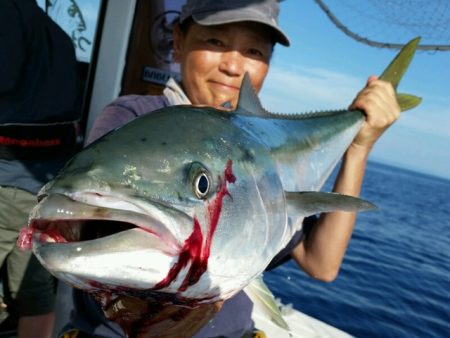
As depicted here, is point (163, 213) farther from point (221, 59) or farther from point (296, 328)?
point (296, 328)

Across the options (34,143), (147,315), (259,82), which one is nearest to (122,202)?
(147,315)

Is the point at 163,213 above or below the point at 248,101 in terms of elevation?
below

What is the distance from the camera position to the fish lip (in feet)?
2.79

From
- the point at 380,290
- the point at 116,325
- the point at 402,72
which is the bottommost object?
the point at 380,290

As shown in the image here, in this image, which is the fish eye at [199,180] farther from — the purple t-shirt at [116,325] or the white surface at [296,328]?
the white surface at [296,328]

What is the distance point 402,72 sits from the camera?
90.0 inches

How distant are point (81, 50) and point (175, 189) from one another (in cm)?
349

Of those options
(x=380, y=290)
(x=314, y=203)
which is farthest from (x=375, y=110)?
(x=380, y=290)

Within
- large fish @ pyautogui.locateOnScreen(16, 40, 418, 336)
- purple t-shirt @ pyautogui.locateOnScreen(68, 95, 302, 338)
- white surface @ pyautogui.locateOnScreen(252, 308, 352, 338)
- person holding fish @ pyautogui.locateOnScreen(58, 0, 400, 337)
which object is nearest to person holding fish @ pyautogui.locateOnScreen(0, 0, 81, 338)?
person holding fish @ pyautogui.locateOnScreen(58, 0, 400, 337)

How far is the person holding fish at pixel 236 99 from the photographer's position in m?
1.81

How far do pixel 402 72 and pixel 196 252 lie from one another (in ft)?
5.82

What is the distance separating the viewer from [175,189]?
1000mm

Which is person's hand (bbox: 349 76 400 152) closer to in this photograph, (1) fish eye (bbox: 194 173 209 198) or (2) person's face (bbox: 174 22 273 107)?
(2) person's face (bbox: 174 22 273 107)

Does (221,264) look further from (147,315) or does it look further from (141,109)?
(141,109)
